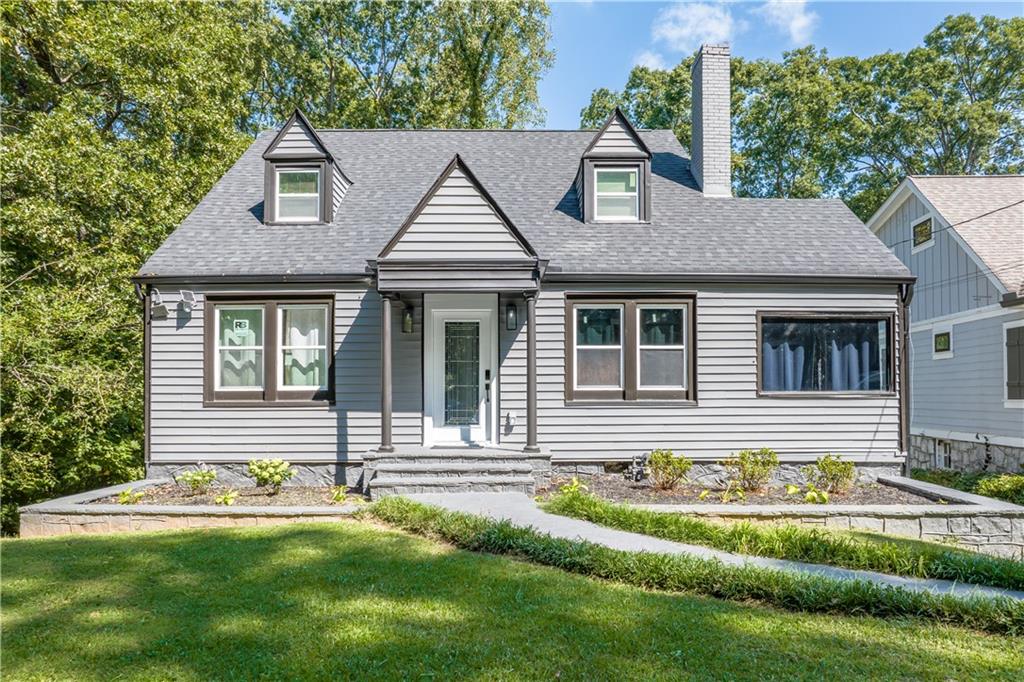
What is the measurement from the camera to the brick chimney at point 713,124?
1097cm

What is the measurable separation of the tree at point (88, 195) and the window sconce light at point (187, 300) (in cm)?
311

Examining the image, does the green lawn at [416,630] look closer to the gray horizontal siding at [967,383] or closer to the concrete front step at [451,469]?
the concrete front step at [451,469]

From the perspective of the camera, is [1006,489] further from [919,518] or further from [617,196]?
[617,196]

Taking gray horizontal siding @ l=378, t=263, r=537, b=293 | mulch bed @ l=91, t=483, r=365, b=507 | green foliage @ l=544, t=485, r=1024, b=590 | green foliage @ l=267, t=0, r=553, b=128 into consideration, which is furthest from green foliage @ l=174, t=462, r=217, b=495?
green foliage @ l=267, t=0, r=553, b=128

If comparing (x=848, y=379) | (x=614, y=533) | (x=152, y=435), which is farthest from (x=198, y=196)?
(x=848, y=379)

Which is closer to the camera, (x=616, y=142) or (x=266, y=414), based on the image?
(x=266, y=414)

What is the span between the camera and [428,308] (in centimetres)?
938

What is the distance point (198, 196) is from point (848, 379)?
15904mm

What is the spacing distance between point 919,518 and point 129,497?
10.2 meters

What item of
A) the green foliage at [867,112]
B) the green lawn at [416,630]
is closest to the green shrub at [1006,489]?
the green lawn at [416,630]

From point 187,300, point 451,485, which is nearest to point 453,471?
point 451,485

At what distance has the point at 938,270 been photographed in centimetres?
1395

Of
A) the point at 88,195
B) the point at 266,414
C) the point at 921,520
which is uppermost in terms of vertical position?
the point at 88,195

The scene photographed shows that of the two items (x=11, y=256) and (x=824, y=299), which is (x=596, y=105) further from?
(x=11, y=256)
